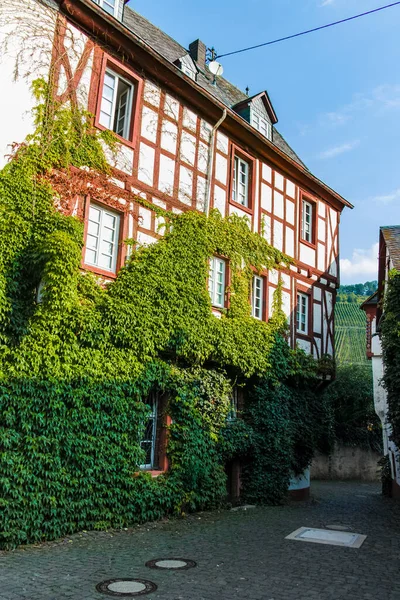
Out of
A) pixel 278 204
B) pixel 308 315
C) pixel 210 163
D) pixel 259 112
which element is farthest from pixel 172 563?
pixel 259 112

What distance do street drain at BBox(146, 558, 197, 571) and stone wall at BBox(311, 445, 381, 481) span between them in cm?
1989

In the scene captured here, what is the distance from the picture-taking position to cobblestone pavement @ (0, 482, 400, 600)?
6.21 meters

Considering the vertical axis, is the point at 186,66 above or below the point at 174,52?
below

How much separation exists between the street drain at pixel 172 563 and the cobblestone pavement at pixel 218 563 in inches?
5.6

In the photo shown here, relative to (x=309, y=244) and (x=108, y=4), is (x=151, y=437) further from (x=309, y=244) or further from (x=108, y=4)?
(x=108, y=4)

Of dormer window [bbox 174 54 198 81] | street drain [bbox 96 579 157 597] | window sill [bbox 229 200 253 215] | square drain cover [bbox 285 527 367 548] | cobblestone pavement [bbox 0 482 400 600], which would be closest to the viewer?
street drain [bbox 96 579 157 597]

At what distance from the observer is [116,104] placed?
12.6 m

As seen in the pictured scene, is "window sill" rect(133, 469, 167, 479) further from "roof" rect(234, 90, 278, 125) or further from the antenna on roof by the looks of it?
the antenna on roof

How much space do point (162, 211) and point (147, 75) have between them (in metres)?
3.40

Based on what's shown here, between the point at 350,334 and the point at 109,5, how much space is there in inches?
2265

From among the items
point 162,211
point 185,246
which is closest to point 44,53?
point 162,211

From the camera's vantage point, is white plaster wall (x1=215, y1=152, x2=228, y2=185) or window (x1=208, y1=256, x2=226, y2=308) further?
white plaster wall (x1=215, y1=152, x2=228, y2=185)

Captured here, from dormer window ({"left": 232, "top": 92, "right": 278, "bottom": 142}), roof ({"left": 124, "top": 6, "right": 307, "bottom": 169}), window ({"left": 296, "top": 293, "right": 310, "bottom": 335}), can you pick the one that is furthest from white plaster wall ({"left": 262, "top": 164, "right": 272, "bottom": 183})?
window ({"left": 296, "top": 293, "right": 310, "bottom": 335})

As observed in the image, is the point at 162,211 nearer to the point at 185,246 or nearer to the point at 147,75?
the point at 185,246
